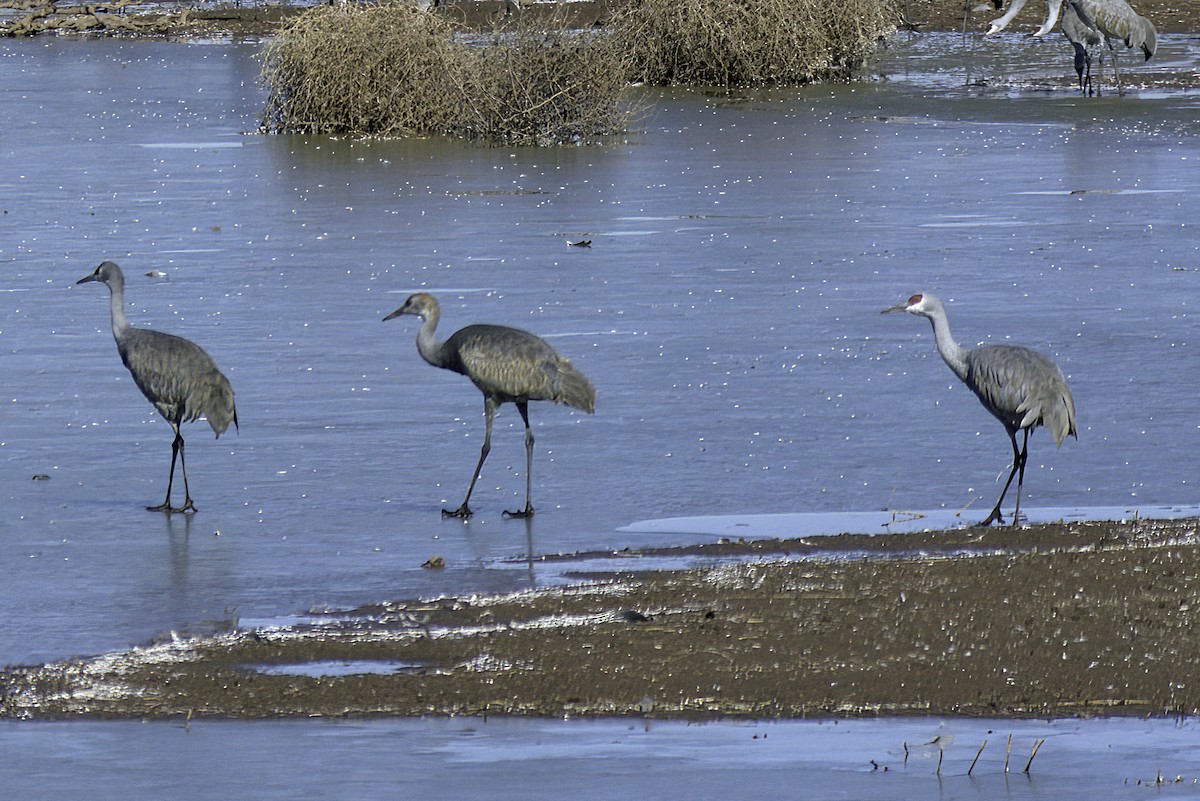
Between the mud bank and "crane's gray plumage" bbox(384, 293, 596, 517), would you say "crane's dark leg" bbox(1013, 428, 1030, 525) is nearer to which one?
the mud bank

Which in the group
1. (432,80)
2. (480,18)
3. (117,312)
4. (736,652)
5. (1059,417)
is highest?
(480,18)

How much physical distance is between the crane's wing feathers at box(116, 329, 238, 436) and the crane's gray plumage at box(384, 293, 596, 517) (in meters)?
0.97

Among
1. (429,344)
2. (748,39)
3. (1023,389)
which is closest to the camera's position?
(1023,389)

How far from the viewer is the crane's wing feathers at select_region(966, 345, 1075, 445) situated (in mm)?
8430

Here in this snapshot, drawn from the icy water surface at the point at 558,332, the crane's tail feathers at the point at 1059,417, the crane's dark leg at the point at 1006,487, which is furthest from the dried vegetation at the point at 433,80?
the crane's tail feathers at the point at 1059,417

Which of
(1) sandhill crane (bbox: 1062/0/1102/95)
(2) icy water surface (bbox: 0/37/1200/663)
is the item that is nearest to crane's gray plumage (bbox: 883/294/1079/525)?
(2) icy water surface (bbox: 0/37/1200/663)

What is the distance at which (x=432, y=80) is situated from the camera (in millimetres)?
23953

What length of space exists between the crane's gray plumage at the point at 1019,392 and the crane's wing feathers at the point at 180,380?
3000mm

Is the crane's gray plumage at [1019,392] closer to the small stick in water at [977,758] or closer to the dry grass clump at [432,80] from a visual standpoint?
the small stick in water at [977,758]

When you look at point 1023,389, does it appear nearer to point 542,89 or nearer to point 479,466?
point 479,466

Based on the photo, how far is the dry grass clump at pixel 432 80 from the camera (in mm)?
23188

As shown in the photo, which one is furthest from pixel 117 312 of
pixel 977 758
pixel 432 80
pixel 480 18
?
pixel 480 18

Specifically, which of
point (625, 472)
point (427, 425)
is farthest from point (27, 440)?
point (625, 472)

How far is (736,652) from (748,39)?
23.2m
